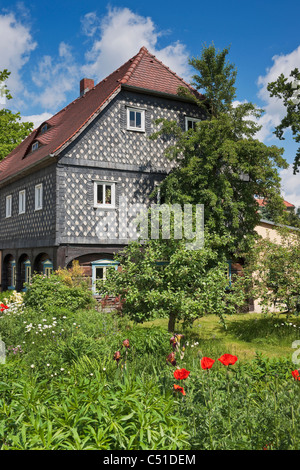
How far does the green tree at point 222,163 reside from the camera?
50.3 feet

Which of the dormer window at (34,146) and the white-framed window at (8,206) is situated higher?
the dormer window at (34,146)

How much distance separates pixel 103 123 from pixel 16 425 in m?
13.2

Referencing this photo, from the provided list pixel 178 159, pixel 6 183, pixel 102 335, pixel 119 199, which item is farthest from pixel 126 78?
pixel 102 335

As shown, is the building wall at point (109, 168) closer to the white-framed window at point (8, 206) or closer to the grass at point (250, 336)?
the grass at point (250, 336)

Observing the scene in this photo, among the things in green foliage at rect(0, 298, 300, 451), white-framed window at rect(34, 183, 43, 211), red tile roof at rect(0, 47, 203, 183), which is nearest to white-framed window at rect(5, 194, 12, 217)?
red tile roof at rect(0, 47, 203, 183)

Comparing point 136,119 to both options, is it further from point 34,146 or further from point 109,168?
point 34,146

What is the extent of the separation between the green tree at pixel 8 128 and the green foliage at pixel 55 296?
63.1 ft

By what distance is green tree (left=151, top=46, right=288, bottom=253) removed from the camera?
50.3 ft

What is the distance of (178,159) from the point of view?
16.5m

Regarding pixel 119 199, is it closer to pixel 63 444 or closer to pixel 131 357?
pixel 131 357

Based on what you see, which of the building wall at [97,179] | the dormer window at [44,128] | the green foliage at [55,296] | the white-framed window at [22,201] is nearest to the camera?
the green foliage at [55,296]

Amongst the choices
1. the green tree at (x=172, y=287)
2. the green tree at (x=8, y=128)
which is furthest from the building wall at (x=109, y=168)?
the green tree at (x=8, y=128)

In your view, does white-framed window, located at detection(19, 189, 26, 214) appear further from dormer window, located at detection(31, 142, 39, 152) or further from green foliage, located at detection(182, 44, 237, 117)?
green foliage, located at detection(182, 44, 237, 117)

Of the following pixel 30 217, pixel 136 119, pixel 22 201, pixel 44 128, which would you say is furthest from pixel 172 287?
pixel 44 128
